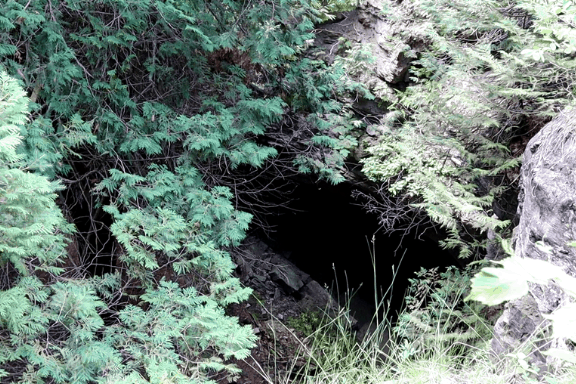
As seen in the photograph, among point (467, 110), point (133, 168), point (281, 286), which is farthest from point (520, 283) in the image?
point (281, 286)

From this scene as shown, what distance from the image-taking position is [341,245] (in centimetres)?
888

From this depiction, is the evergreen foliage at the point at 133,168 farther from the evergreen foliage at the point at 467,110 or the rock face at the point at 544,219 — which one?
the rock face at the point at 544,219

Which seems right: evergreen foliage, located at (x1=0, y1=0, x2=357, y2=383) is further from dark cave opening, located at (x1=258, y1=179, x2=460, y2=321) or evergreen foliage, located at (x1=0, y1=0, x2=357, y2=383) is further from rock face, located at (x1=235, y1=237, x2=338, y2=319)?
dark cave opening, located at (x1=258, y1=179, x2=460, y2=321)

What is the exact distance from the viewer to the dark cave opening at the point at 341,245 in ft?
25.6

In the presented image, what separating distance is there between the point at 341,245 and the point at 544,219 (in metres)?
5.42

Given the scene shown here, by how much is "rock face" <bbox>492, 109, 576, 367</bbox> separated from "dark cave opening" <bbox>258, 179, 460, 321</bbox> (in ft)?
11.9

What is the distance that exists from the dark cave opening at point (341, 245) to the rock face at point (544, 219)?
3618 mm

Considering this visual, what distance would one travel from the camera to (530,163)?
4.02 meters

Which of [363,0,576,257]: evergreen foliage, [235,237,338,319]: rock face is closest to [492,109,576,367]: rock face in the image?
[363,0,576,257]: evergreen foliage

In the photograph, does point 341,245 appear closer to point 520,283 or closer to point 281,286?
point 281,286

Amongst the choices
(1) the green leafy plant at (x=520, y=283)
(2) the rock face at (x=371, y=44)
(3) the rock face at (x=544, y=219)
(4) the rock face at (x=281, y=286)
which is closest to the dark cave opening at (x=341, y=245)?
(4) the rock face at (x=281, y=286)

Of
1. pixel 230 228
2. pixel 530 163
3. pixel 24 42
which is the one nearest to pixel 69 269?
pixel 230 228

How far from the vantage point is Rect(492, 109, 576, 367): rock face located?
3.34 meters

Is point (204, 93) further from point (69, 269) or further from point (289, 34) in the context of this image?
point (69, 269)
